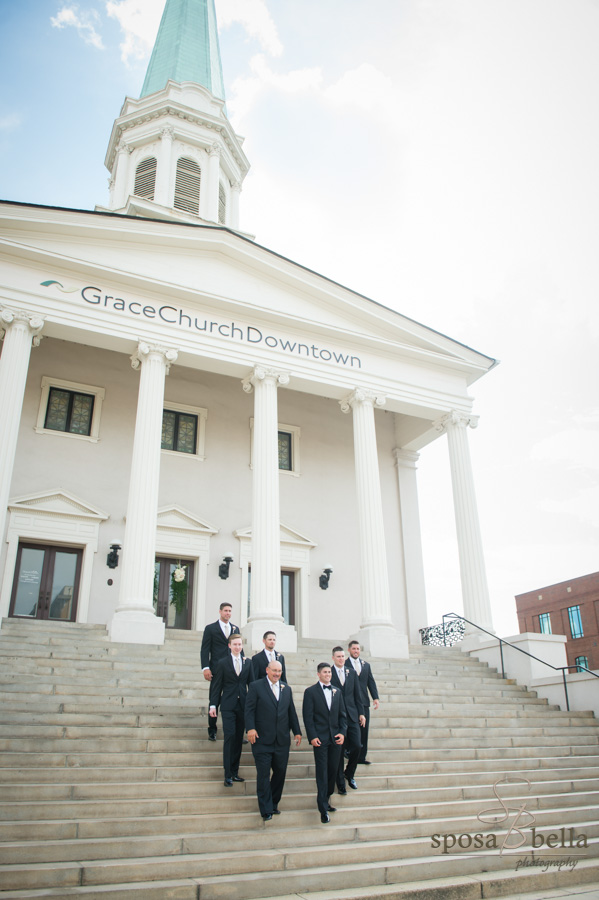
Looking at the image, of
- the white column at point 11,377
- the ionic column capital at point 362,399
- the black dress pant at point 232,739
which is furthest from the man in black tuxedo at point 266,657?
the ionic column capital at point 362,399

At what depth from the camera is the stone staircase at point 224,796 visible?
6516mm

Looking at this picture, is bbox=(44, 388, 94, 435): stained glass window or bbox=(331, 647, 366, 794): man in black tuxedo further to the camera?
bbox=(44, 388, 94, 435): stained glass window

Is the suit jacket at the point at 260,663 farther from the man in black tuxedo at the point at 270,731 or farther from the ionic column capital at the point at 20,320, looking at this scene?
the ionic column capital at the point at 20,320

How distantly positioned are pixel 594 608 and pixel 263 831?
4572 centimetres

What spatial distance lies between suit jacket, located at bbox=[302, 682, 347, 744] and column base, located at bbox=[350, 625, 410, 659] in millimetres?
8576

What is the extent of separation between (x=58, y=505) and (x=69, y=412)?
2905mm

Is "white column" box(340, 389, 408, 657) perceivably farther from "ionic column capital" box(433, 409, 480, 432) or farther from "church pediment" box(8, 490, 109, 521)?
"church pediment" box(8, 490, 109, 521)

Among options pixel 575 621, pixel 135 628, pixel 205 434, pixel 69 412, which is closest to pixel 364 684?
pixel 135 628

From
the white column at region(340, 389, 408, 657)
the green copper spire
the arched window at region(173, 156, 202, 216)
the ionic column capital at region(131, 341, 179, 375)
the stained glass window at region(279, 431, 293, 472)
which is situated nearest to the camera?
the white column at region(340, 389, 408, 657)

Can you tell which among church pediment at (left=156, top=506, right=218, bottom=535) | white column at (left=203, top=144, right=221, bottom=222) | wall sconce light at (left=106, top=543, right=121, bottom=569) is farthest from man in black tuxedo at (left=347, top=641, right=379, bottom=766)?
white column at (left=203, top=144, right=221, bottom=222)

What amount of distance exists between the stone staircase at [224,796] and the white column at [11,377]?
3763mm

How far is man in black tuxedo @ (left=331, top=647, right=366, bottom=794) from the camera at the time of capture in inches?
354

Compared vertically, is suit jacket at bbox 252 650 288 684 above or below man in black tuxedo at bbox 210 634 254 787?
above

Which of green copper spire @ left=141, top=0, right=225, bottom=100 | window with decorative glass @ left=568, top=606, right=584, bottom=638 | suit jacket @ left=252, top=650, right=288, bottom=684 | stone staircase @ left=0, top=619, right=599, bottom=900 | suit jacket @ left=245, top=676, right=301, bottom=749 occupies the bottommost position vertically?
stone staircase @ left=0, top=619, right=599, bottom=900
